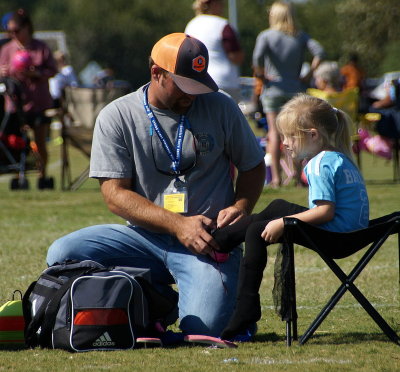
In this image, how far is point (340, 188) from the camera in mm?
4551

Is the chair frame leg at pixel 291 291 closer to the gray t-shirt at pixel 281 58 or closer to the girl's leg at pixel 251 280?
the girl's leg at pixel 251 280

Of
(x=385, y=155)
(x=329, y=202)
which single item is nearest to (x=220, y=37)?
(x=329, y=202)

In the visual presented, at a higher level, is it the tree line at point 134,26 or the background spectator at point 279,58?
the background spectator at point 279,58

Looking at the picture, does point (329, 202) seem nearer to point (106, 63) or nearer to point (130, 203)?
point (130, 203)

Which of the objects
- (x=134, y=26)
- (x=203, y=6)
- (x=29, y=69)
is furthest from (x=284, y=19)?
Result: (x=134, y=26)

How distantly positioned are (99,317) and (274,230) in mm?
892

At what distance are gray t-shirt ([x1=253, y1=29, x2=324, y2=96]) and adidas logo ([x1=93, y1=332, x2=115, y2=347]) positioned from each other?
7.15 meters

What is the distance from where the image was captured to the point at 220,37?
9766 mm

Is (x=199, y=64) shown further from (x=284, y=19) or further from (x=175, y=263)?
(x=284, y=19)

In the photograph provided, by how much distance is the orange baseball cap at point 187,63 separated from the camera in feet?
16.2

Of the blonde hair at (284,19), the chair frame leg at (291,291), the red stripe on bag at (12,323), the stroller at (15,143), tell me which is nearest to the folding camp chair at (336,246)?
the chair frame leg at (291,291)

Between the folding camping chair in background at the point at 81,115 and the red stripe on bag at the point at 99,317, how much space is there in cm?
867

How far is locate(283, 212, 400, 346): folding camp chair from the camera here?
440cm

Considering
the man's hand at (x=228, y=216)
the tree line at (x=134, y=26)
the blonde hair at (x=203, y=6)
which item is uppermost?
the blonde hair at (x=203, y=6)
